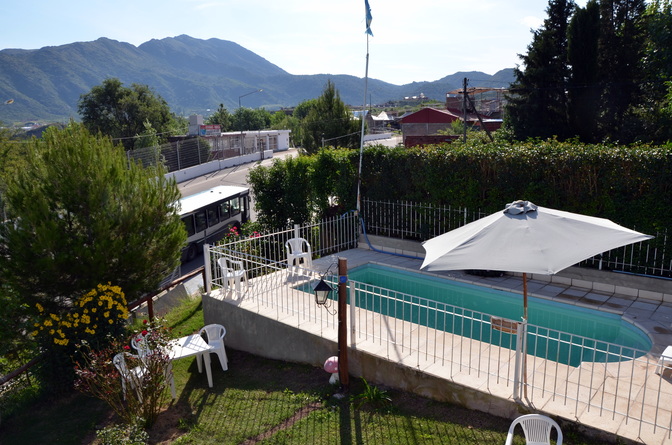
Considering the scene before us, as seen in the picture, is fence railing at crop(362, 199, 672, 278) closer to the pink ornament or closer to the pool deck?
the pool deck

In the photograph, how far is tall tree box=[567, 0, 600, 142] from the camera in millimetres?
19359

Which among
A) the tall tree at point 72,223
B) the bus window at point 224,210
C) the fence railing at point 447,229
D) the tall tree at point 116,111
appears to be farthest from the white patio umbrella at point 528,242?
the tall tree at point 116,111

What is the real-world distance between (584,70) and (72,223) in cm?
2060

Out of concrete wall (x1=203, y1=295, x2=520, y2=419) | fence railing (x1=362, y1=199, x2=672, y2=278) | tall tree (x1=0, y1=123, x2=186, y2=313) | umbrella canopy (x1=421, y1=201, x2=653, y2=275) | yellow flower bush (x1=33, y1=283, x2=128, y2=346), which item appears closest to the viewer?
umbrella canopy (x1=421, y1=201, x2=653, y2=275)

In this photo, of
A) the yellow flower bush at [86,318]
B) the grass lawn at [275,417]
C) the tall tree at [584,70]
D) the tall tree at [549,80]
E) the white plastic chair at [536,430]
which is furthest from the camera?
the tall tree at [549,80]

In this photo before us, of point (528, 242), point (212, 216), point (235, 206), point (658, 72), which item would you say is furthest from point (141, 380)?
point (658, 72)

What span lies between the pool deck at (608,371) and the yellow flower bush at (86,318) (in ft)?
16.1

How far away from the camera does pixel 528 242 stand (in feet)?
16.0

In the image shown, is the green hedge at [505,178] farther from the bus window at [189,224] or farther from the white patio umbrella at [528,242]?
the white patio umbrella at [528,242]

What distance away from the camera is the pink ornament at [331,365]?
640cm

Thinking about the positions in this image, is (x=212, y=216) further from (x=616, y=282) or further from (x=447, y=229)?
(x=616, y=282)

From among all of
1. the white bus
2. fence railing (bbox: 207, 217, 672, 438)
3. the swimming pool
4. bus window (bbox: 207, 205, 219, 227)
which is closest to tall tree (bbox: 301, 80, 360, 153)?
the white bus

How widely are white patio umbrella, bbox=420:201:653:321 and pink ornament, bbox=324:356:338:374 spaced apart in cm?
211

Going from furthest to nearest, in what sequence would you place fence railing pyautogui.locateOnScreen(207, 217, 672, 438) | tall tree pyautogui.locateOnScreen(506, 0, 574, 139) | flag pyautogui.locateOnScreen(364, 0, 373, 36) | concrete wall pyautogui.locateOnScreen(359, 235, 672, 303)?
tall tree pyautogui.locateOnScreen(506, 0, 574, 139)
flag pyautogui.locateOnScreen(364, 0, 373, 36)
concrete wall pyautogui.locateOnScreen(359, 235, 672, 303)
fence railing pyautogui.locateOnScreen(207, 217, 672, 438)
